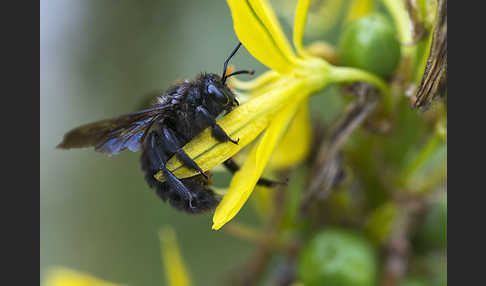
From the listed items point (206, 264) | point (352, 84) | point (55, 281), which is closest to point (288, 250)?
point (352, 84)

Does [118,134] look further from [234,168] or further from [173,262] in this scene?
[173,262]

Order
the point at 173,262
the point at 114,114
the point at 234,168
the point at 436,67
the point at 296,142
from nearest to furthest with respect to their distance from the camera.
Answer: the point at 436,67, the point at 234,168, the point at 296,142, the point at 173,262, the point at 114,114

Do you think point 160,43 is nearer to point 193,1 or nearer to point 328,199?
point 193,1

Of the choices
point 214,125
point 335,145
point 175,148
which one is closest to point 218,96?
point 214,125

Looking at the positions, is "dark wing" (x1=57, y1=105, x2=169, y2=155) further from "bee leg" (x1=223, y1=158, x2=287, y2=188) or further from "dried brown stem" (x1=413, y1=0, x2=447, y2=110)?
"dried brown stem" (x1=413, y1=0, x2=447, y2=110)

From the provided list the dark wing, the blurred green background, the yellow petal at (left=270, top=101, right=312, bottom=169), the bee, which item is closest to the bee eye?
the bee

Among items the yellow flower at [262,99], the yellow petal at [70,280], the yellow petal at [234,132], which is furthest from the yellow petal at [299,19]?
the yellow petal at [70,280]
